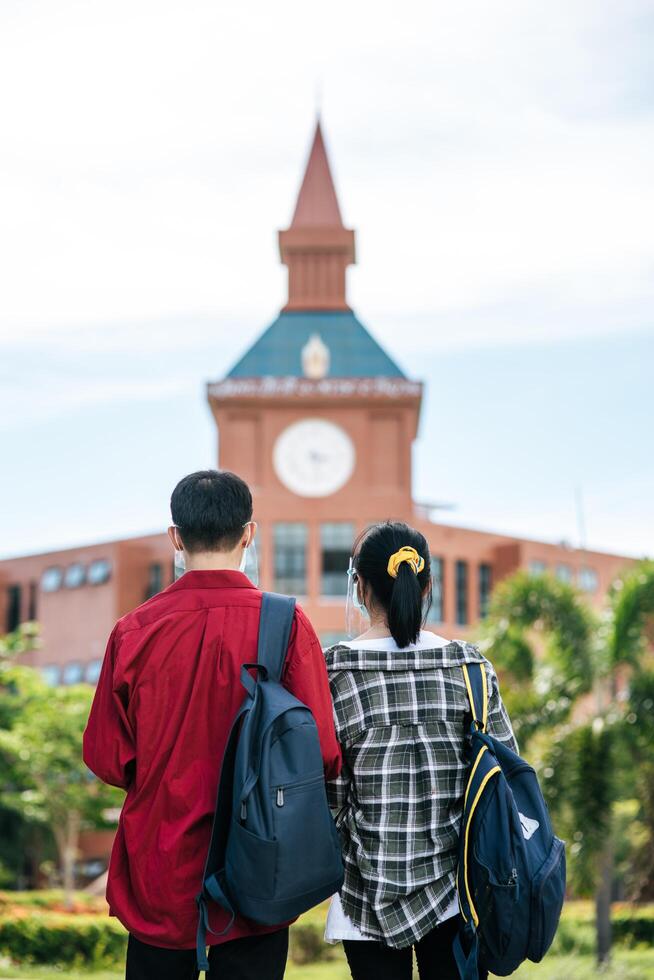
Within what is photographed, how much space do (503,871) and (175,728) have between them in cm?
92

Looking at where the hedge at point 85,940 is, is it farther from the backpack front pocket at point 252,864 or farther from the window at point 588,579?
the window at point 588,579

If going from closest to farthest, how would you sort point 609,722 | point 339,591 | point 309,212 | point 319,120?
point 609,722 → point 339,591 → point 309,212 → point 319,120

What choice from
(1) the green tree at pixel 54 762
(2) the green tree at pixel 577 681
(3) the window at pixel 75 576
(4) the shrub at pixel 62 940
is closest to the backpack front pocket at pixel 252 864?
(2) the green tree at pixel 577 681

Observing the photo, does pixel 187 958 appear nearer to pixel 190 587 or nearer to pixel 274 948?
pixel 274 948

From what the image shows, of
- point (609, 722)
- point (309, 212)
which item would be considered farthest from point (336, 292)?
point (609, 722)

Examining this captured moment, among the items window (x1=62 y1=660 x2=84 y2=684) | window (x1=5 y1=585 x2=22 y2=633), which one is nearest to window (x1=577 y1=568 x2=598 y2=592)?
Result: window (x1=62 y1=660 x2=84 y2=684)

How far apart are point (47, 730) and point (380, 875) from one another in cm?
2570

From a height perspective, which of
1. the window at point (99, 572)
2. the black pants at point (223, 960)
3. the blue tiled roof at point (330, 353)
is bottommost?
the window at point (99, 572)

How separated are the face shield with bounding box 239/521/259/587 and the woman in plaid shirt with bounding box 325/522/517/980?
0.34 meters

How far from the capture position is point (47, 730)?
2817cm

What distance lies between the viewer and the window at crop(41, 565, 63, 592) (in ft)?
148

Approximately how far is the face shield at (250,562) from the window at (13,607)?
4480cm

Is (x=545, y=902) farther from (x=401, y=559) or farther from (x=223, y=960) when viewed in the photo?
(x=401, y=559)

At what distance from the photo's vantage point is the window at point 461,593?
41.2m
